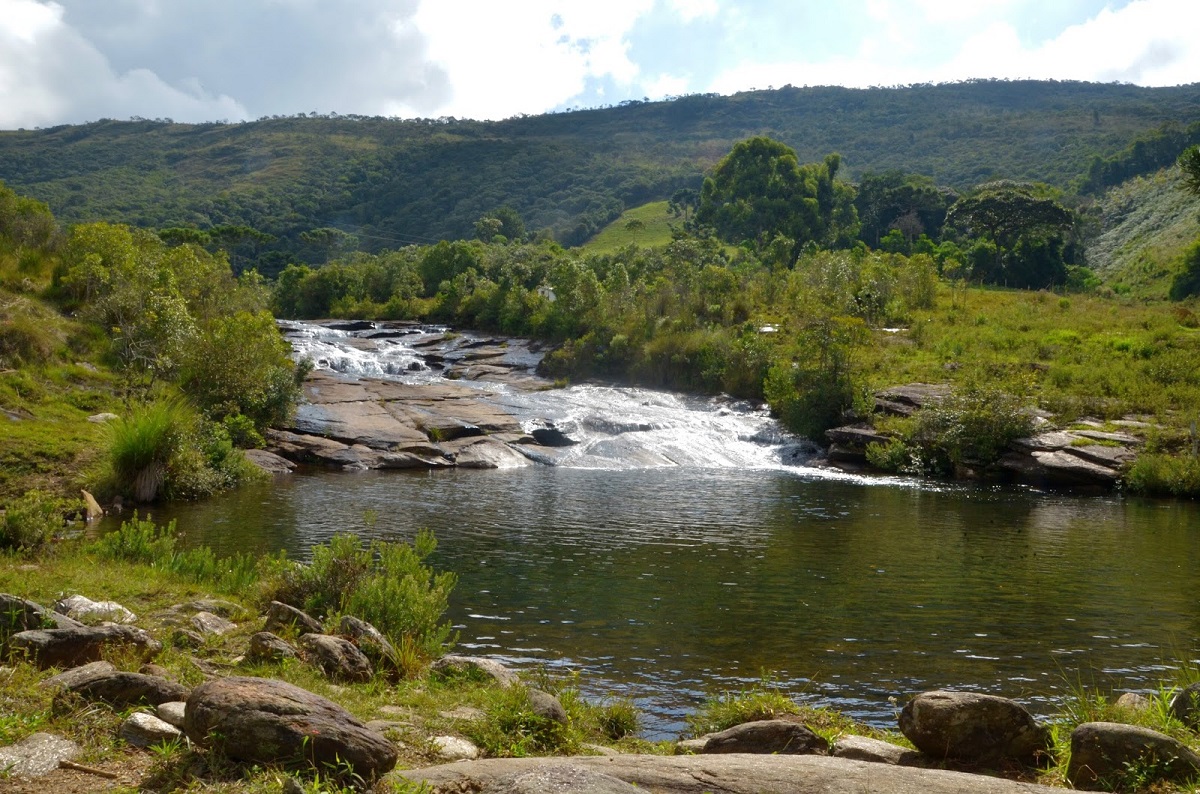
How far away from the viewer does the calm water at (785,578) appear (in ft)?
43.4

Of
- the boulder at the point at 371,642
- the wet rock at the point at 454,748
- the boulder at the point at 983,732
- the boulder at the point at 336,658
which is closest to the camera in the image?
the wet rock at the point at 454,748

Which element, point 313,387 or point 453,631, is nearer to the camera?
point 453,631

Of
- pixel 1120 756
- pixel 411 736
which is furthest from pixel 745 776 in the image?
pixel 1120 756

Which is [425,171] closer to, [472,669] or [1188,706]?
[472,669]

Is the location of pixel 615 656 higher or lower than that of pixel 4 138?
lower

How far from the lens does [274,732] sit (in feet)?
20.6

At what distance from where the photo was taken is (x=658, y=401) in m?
50.8

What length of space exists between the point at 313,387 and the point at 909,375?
30.0m

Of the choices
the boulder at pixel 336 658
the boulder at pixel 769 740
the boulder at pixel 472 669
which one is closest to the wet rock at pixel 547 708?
the boulder at pixel 472 669

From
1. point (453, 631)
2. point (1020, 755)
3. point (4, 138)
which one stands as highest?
point (4, 138)

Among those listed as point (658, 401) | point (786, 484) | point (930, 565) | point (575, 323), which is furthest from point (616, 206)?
point (930, 565)

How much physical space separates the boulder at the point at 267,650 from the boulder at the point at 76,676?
1938mm

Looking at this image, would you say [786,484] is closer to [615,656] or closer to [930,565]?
[930,565]

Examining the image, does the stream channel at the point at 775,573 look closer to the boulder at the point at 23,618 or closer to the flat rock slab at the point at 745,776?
the flat rock slab at the point at 745,776
